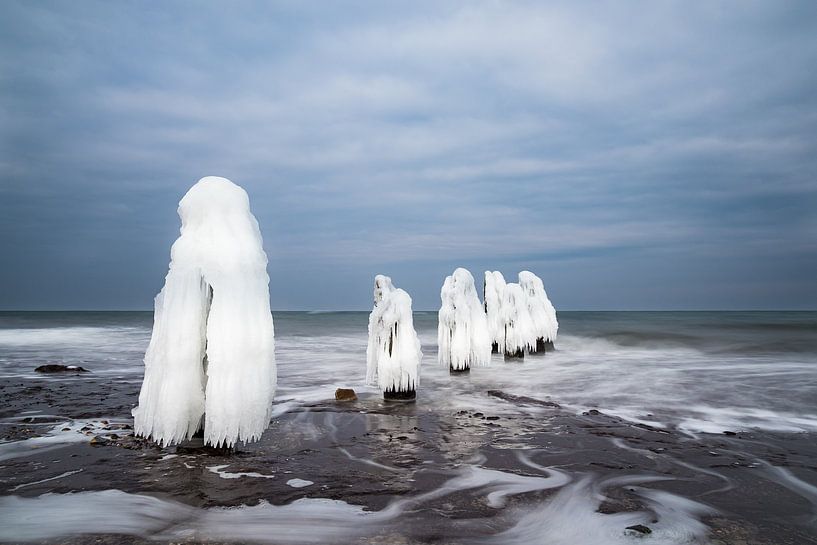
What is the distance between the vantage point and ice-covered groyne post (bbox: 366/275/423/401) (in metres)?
14.2

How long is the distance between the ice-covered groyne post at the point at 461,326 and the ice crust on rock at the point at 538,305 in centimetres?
839

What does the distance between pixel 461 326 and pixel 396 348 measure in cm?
715

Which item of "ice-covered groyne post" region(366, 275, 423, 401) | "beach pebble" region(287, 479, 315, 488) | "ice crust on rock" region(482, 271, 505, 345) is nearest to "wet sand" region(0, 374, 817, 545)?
"beach pebble" region(287, 479, 315, 488)

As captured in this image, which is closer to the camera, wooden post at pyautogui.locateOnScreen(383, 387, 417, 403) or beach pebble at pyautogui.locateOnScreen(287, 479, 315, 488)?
beach pebble at pyautogui.locateOnScreen(287, 479, 315, 488)

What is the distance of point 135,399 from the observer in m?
14.3

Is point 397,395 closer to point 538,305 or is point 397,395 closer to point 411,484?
point 411,484

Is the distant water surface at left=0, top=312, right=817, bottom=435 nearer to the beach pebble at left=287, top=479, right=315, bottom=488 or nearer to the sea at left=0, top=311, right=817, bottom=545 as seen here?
the sea at left=0, top=311, right=817, bottom=545

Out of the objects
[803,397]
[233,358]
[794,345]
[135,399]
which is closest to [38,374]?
[135,399]

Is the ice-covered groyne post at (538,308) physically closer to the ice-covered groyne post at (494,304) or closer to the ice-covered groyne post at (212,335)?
the ice-covered groyne post at (494,304)

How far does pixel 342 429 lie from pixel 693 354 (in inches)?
1239

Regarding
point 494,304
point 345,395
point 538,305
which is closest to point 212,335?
point 345,395

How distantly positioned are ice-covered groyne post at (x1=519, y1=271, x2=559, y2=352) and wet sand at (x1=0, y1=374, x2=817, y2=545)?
58.3 feet

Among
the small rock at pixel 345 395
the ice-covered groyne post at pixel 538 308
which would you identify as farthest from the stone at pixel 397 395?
the ice-covered groyne post at pixel 538 308

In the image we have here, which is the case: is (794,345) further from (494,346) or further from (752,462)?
(752,462)
